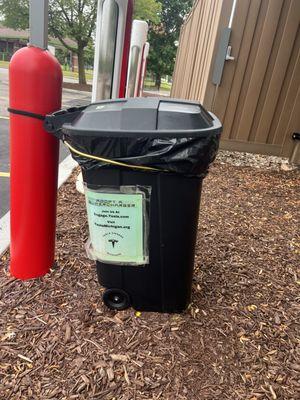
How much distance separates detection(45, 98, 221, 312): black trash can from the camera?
1545 mm

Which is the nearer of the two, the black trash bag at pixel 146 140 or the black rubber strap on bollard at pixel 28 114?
the black trash bag at pixel 146 140

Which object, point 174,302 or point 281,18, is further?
point 281,18

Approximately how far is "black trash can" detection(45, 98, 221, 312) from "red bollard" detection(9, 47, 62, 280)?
18 centimetres

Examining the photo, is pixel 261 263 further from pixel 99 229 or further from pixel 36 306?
pixel 36 306

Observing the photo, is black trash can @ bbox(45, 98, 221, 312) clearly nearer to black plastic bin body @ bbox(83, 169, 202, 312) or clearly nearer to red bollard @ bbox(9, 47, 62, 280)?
black plastic bin body @ bbox(83, 169, 202, 312)

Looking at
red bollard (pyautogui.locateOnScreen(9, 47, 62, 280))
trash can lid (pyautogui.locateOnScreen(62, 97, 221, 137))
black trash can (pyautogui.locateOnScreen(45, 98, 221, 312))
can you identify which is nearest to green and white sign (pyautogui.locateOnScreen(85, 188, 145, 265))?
black trash can (pyautogui.locateOnScreen(45, 98, 221, 312))

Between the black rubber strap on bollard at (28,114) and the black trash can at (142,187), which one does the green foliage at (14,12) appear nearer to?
the black rubber strap on bollard at (28,114)

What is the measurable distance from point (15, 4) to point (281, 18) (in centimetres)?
2773

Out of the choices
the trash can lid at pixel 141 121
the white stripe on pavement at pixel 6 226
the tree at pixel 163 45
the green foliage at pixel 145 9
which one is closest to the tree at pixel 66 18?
the green foliage at pixel 145 9

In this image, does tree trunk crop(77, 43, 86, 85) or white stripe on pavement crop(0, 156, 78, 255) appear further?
tree trunk crop(77, 43, 86, 85)

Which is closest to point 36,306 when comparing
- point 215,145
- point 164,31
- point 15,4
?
point 215,145

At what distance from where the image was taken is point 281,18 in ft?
16.1

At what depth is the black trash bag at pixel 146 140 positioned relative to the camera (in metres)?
1.52

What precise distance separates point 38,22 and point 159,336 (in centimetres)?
174
